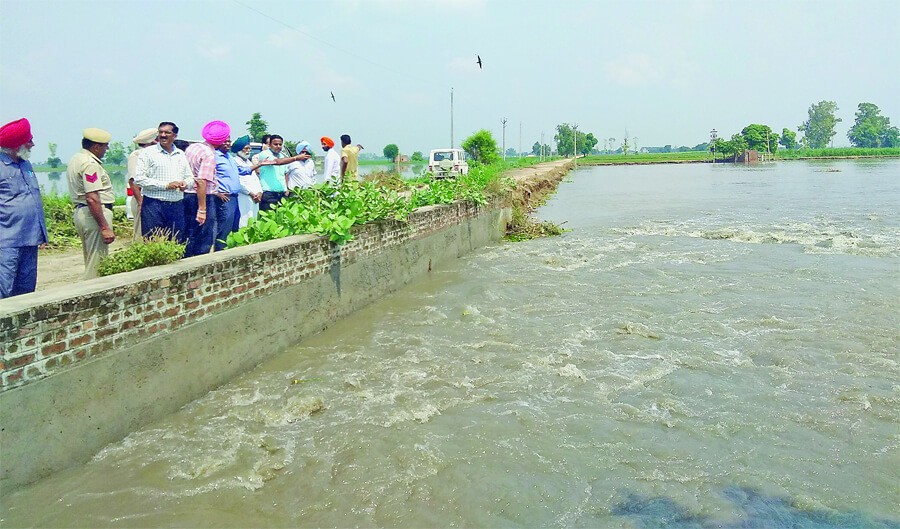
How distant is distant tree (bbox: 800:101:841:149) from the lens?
10812 cm

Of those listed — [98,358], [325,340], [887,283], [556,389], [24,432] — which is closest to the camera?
[24,432]

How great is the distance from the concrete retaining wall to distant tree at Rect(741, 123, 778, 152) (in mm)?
85934

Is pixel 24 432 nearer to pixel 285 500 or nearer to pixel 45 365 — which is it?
pixel 45 365

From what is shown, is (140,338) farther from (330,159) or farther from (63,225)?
(63,225)

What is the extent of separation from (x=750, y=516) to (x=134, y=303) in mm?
3955

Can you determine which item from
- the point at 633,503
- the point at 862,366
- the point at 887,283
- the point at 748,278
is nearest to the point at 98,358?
the point at 633,503

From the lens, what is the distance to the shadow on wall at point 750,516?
3219mm

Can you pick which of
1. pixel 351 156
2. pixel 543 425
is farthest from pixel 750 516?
pixel 351 156

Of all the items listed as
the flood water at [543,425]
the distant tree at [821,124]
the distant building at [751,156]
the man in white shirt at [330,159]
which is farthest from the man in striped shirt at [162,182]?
the distant tree at [821,124]

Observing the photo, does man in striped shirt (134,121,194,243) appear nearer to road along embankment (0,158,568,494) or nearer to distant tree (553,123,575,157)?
road along embankment (0,158,568,494)

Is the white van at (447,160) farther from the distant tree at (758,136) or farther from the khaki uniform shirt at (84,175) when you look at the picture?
the distant tree at (758,136)

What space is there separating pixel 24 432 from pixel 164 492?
0.82 meters

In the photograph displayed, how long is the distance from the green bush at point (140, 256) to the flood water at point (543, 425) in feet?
3.72

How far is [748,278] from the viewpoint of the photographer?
366 inches
